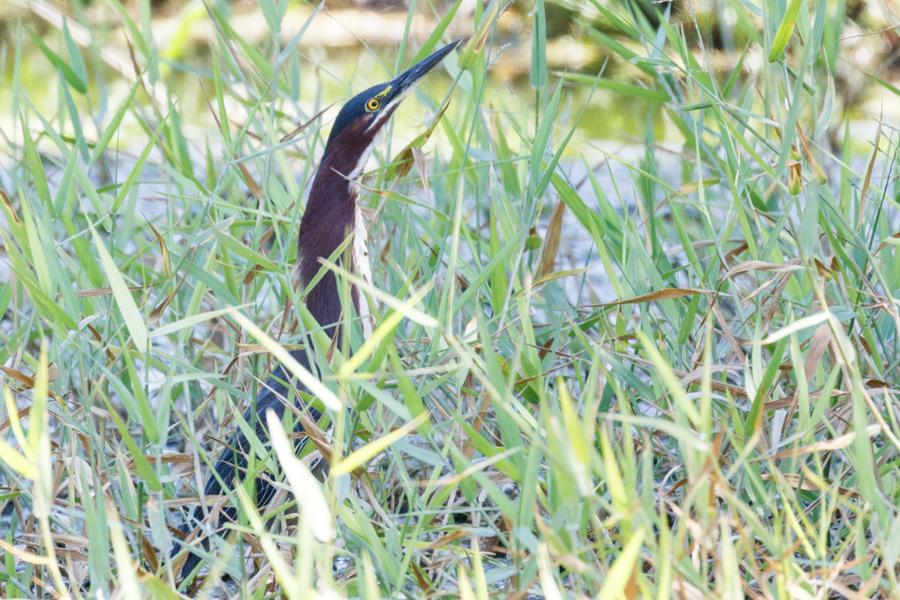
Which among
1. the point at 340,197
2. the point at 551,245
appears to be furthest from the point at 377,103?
the point at 551,245

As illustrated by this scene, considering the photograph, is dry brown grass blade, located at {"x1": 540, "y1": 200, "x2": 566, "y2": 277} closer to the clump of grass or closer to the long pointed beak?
the clump of grass

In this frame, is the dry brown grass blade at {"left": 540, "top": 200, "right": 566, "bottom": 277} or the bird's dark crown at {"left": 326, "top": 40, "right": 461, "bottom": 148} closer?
the dry brown grass blade at {"left": 540, "top": 200, "right": 566, "bottom": 277}

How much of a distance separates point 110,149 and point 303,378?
7.41 feet

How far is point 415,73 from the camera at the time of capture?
1431 millimetres

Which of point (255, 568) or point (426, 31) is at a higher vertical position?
point (426, 31)

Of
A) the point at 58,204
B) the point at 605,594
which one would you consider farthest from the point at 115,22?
the point at 605,594

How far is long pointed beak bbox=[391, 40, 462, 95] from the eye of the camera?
1.40 metres

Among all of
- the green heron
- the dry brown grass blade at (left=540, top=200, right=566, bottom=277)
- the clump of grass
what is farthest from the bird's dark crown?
the dry brown grass blade at (left=540, top=200, right=566, bottom=277)

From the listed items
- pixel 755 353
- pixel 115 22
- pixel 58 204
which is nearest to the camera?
pixel 755 353

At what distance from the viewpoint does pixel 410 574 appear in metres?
0.99

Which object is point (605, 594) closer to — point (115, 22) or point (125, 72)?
point (125, 72)

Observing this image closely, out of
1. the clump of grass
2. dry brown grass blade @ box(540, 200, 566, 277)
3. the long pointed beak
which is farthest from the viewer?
the long pointed beak

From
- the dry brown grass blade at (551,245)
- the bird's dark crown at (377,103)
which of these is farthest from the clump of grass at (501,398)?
the bird's dark crown at (377,103)

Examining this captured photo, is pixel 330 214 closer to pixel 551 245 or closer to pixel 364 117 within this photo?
pixel 364 117
